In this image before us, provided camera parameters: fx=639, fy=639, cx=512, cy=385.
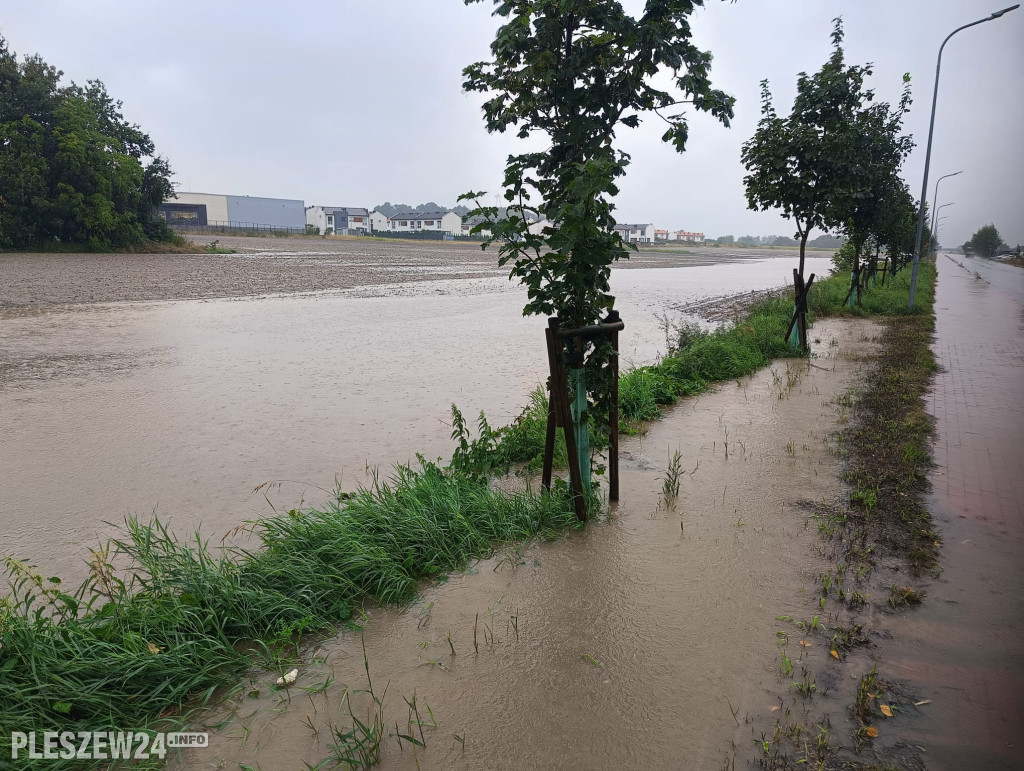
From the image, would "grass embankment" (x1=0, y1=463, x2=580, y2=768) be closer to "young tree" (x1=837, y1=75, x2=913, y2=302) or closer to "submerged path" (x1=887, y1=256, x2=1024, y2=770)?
"submerged path" (x1=887, y1=256, x2=1024, y2=770)

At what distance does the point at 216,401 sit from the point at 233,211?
94.7 metres

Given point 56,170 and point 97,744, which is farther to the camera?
point 56,170

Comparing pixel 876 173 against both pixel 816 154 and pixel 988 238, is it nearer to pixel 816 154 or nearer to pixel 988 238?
pixel 816 154

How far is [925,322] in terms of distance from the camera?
54.3ft

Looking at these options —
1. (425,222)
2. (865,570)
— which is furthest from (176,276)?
(425,222)

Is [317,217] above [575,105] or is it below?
above

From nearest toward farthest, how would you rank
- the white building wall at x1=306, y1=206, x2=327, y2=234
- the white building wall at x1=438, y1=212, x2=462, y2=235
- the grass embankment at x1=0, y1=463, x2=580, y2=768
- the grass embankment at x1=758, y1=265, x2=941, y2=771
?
1. the grass embankment at x1=758, y1=265, x2=941, y2=771
2. the grass embankment at x1=0, y1=463, x2=580, y2=768
3. the white building wall at x1=438, y1=212, x2=462, y2=235
4. the white building wall at x1=306, y1=206, x2=327, y2=234

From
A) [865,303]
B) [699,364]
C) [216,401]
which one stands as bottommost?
[216,401]

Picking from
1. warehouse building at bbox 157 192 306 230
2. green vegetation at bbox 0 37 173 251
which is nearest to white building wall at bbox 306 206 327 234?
warehouse building at bbox 157 192 306 230

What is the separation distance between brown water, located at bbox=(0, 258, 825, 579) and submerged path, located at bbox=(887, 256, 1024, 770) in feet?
14.6

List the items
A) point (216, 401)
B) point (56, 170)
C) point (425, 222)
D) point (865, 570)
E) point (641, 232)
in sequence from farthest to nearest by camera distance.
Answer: point (641, 232) → point (425, 222) → point (56, 170) → point (216, 401) → point (865, 570)

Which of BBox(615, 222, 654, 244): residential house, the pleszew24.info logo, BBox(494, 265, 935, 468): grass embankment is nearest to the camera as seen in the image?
the pleszew24.info logo

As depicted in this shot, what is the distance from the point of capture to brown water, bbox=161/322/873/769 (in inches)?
107

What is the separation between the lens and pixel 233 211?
303 ft
